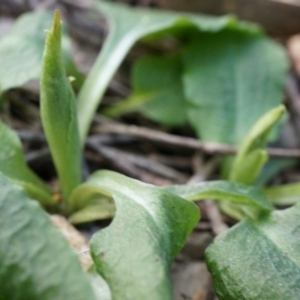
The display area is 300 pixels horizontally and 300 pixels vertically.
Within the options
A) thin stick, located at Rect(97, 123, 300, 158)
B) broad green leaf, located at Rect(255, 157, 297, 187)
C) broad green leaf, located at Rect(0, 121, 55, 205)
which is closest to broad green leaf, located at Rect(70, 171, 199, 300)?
broad green leaf, located at Rect(0, 121, 55, 205)

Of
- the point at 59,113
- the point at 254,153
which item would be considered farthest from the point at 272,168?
the point at 59,113

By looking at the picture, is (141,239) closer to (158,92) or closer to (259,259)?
(259,259)

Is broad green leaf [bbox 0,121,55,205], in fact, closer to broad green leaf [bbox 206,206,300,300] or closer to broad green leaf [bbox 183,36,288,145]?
broad green leaf [bbox 206,206,300,300]

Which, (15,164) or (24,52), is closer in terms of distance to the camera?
(15,164)

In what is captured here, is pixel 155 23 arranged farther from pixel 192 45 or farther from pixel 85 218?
pixel 85 218

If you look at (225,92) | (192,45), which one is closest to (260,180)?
(225,92)

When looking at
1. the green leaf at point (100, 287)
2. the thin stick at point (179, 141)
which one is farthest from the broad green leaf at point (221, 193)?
the thin stick at point (179, 141)
